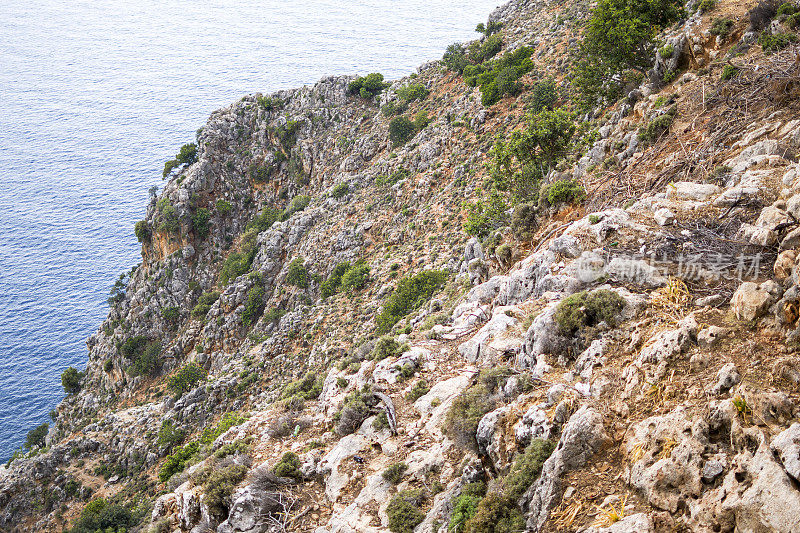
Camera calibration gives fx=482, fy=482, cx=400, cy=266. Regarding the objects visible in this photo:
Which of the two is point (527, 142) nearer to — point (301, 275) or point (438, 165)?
point (438, 165)

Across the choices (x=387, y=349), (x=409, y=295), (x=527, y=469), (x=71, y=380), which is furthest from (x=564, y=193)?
(x=71, y=380)

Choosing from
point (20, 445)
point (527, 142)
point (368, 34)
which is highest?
point (368, 34)

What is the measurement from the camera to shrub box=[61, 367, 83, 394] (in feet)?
279

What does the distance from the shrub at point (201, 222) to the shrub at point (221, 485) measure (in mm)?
75732

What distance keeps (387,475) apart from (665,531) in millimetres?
10060

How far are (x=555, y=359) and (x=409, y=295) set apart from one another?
31.7 metres

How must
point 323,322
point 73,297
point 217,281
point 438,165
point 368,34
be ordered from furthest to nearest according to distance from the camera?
point 368,34
point 73,297
point 217,281
point 438,165
point 323,322

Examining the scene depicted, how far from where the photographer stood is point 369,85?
92562 mm

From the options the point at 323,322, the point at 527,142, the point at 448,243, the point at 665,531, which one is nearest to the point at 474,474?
the point at 665,531

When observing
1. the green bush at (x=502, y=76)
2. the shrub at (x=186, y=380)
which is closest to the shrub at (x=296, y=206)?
the shrub at (x=186, y=380)

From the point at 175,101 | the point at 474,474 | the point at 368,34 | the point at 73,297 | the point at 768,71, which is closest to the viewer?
the point at 474,474

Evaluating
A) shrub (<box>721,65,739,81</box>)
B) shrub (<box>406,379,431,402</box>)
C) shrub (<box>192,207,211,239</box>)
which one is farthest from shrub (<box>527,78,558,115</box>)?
shrub (<box>192,207,211,239</box>)

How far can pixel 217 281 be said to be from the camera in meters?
88.6

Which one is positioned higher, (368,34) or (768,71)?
(368,34)
